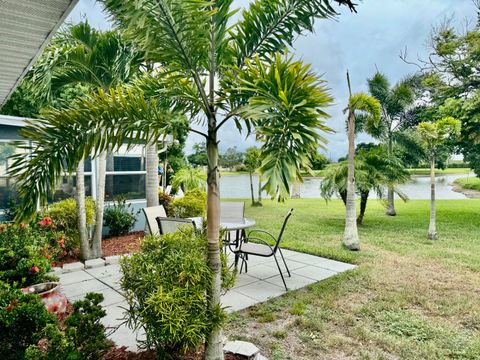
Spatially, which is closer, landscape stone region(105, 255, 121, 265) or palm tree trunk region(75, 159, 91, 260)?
palm tree trunk region(75, 159, 91, 260)

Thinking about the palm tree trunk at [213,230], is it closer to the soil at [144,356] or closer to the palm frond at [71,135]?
the soil at [144,356]

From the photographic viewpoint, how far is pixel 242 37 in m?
2.35

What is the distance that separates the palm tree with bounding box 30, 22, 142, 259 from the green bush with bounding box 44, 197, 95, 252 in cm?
35

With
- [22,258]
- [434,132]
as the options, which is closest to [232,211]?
[22,258]

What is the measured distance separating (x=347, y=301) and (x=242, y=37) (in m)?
3.07

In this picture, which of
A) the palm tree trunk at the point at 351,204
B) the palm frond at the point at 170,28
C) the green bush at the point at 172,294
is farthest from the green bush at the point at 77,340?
the palm tree trunk at the point at 351,204

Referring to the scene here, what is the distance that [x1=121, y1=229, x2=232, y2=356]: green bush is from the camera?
6.36ft

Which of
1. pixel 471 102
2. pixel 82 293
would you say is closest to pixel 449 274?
pixel 82 293

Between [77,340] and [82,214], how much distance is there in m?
3.48

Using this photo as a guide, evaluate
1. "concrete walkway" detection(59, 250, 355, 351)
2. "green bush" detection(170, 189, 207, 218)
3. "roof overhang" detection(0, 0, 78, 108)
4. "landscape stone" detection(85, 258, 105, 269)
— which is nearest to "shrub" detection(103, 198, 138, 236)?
"green bush" detection(170, 189, 207, 218)

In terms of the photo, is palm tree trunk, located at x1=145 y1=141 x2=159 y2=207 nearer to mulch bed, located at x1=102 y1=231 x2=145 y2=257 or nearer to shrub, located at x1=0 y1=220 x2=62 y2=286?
mulch bed, located at x1=102 y1=231 x2=145 y2=257

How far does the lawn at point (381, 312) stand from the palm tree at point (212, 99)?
104cm

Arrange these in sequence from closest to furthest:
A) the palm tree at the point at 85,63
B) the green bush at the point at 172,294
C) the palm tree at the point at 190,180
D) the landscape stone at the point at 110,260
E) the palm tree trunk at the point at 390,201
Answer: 1. the green bush at the point at 172,294
2. the palm tree at the point at 85,63
3. the landscape stone at the point at 110,260
4. the palm tree trunk at the point at 390,201
5. the palm tree at the point at 190,180

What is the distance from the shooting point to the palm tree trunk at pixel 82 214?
4814 mm
